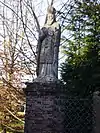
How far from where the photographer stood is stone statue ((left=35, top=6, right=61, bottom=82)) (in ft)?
23.8

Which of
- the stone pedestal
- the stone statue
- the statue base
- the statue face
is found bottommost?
the stone pedestal

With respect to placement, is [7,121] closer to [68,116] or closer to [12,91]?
[12,91]

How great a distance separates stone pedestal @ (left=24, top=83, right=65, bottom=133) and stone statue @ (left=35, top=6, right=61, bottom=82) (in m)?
0.29

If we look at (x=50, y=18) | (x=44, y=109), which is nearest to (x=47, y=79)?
(x=44, y=109)

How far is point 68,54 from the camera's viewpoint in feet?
30.8

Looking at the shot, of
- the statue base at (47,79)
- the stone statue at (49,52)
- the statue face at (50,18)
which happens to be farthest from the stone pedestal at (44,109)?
the statue face at (50,18)

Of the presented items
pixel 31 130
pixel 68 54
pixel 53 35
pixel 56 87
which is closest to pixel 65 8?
pixel 68 54

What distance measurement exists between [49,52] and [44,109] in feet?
5.03

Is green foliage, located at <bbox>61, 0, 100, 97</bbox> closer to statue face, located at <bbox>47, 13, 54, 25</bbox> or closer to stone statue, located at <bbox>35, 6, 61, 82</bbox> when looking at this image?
stone statue, located at <bbox>35, 6, 61, 82</bbox>

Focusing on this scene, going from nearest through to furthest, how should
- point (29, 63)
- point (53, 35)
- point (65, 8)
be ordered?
1. point (53, 35)
2. point (65, 8)
3. point (29, 63)

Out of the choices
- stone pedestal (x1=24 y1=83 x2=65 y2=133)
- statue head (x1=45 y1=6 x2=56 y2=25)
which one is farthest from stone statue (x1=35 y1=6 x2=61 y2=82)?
stone pedestal (x1=24 y1=83 x2=65 y2=133)

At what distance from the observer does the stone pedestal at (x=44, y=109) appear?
6.84m

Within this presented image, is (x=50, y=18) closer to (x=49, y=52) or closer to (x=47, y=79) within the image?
(x=49, y=52)

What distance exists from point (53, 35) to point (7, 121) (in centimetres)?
863
